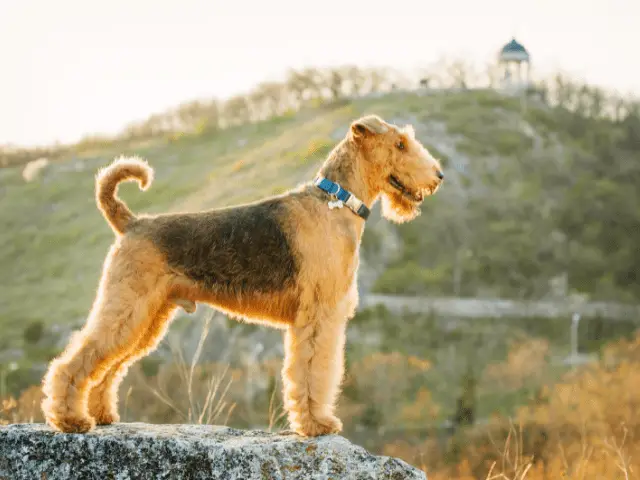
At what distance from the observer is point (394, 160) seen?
650cm

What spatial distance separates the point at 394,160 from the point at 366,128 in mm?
374

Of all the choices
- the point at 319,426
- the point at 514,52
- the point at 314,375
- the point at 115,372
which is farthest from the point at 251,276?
the point at 514,52

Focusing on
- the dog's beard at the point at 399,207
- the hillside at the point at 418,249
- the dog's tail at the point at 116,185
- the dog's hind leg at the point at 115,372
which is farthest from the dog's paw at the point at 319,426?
the hillside at the point at 418,249

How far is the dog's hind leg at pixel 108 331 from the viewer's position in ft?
19.0

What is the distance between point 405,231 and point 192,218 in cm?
4951

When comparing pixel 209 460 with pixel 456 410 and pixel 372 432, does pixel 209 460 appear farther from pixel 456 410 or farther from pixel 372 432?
pixel 456 410

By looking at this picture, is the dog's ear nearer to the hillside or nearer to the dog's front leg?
the dog's front leg

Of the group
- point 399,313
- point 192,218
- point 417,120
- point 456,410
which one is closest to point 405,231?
point 399,313

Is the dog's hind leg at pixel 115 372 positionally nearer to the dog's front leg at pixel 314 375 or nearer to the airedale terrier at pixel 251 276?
the airedale terrier at pixel 251 276

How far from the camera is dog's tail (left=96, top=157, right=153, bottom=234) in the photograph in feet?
20.2

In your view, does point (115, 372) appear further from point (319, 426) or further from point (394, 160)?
point (394, 160)

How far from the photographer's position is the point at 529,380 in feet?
135

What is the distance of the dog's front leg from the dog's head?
133cm

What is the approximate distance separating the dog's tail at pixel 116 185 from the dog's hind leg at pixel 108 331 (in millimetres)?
376
